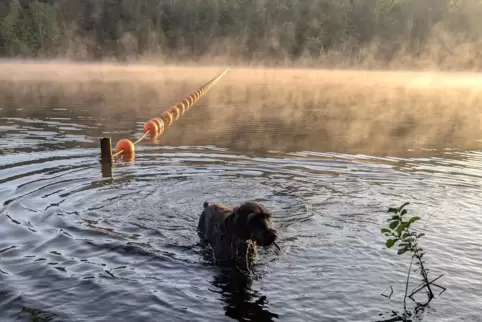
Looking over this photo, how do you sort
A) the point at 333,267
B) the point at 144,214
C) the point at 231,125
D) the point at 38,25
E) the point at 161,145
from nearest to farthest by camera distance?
the point at 333,267 → the point at 144,214 → the point at 161,145 → the point at 231,125 → the point at 38,25

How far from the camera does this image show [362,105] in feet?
106

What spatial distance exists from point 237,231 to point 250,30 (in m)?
97.7

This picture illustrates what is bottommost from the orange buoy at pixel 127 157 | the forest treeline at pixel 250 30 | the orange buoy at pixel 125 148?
the orange buoy at pixel 127 157

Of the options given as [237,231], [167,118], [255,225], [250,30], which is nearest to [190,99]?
[167,118]

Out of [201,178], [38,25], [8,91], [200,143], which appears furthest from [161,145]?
[38,25]

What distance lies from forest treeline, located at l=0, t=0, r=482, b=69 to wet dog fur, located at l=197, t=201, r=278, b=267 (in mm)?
80617

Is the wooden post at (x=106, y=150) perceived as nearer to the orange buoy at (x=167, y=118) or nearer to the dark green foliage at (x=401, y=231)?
the orange buoy at (x=167, y=118)

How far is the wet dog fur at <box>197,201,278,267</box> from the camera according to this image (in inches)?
265

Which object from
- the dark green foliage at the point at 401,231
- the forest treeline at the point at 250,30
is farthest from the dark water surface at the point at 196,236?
the forest treeline at the point at 250,30

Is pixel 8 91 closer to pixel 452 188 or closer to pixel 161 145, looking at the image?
pixel 161 145

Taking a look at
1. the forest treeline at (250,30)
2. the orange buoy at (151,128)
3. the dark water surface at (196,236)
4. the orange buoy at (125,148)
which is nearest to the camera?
the dark water surface at (196,236)

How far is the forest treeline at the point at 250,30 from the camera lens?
89425 mm

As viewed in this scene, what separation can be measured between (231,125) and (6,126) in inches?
358

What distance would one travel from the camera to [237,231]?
718 cm
